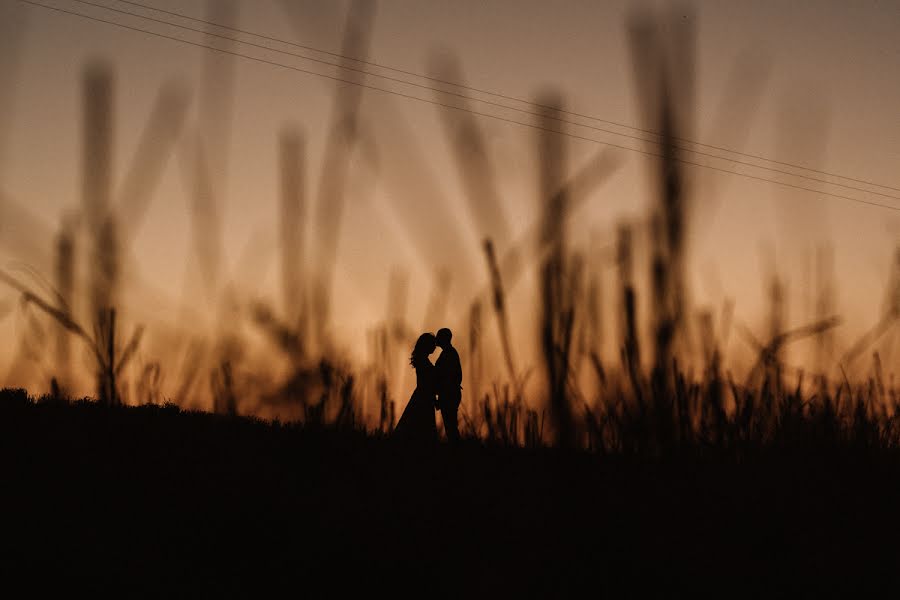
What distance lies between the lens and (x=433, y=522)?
1.83 m

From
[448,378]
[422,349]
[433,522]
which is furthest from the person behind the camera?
[422,349]

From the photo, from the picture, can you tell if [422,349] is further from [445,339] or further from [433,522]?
→ [433,522]

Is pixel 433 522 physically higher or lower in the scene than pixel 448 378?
lower

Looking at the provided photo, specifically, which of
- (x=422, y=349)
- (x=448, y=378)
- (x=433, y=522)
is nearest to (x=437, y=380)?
(x=448, y=378)

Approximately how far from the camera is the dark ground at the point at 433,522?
149 centimetres

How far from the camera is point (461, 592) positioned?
1.41m

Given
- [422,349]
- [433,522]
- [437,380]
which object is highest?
[422,349]

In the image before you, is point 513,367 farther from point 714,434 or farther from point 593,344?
point 714,434

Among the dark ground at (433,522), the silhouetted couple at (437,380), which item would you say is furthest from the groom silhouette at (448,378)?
the dark ground at (433,522)

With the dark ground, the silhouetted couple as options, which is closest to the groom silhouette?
the silhouetted couple

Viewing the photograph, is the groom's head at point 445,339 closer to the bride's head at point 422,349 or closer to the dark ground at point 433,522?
the bride's head at point 422,349

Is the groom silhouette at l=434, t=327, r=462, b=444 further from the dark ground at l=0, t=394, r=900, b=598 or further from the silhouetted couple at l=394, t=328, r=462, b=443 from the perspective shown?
the dark ground at l=0, t=394, r=900, b=598

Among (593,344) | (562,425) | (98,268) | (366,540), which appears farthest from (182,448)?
(562,425)

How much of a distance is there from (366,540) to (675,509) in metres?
0.71
